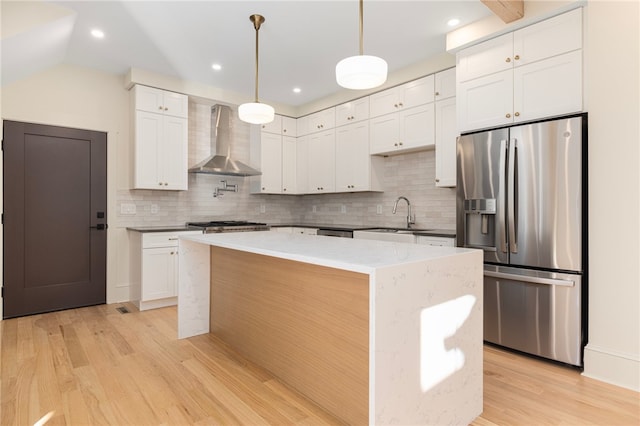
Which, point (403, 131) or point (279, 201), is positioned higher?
point (403, 131)

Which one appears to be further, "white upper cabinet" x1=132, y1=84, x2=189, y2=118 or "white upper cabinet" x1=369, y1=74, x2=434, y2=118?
"white upper cabinet" x1=132, y1=84, x2=189, y2=118

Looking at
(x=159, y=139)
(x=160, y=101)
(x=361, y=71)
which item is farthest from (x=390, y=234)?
(x=160, y=101)

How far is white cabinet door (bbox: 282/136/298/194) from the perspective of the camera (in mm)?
5766

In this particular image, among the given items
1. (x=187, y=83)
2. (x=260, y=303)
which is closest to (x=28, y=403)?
(x=260, y=303)

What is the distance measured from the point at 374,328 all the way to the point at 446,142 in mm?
2898

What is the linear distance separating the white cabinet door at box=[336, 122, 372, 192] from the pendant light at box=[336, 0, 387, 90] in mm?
2664

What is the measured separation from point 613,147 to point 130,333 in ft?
13.5

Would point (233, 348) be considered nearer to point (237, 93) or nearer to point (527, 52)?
point (527, 52)

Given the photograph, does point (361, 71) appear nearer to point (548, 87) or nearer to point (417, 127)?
point (548, 87)

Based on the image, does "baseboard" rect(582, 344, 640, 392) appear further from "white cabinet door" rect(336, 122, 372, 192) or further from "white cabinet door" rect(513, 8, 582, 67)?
"white cabinet door" rect(336, 122, 372, 192)

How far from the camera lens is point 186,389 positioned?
226 cm

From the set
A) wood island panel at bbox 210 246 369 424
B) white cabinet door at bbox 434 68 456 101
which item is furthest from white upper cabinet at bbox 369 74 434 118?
wood island panel at bbox 210 246 369 424

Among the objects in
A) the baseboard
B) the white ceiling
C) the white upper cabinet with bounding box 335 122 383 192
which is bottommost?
the baseboard

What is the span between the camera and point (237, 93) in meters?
5.20
